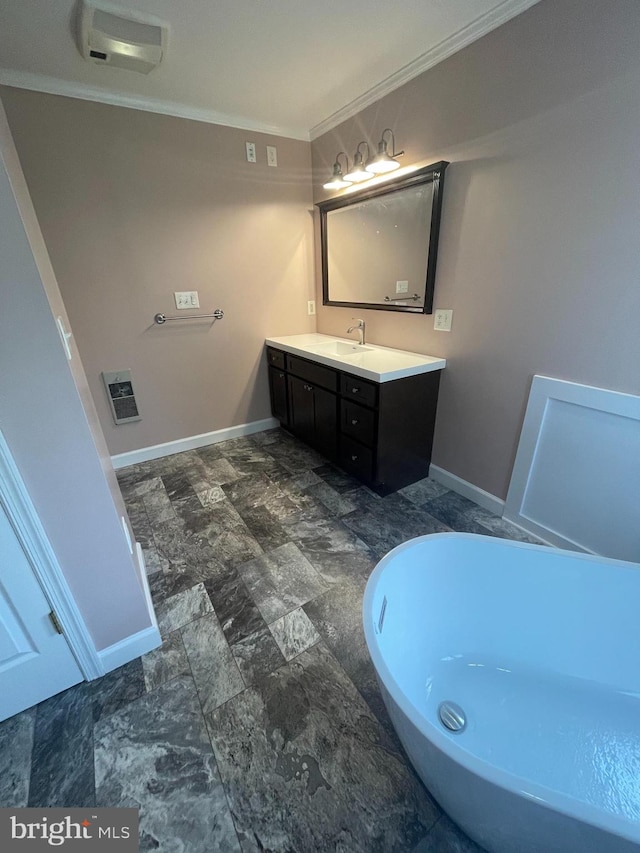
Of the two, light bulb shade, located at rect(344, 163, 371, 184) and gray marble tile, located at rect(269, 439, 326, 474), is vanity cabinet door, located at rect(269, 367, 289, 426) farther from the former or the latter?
light bulb shade, located at rect(344, 163, 371, 184)

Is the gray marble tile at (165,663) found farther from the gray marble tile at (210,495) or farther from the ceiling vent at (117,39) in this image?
the ceiling vent at (117,39)

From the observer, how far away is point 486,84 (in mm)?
1613

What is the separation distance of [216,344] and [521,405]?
225 centimetres

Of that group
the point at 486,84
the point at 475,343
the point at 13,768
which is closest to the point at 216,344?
the point at 475,343

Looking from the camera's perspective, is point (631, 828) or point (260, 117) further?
point (260, 117)

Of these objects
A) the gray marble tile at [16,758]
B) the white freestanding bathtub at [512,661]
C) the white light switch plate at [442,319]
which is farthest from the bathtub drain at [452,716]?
the white light switch plate at [442,319]

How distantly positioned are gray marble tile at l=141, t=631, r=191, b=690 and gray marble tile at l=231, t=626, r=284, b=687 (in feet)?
0.64

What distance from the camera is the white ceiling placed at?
147 cm

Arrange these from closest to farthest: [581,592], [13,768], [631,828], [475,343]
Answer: [631,828] → [13,768] → [581,592] → [475,343]

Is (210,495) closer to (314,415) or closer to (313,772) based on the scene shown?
(314,415)

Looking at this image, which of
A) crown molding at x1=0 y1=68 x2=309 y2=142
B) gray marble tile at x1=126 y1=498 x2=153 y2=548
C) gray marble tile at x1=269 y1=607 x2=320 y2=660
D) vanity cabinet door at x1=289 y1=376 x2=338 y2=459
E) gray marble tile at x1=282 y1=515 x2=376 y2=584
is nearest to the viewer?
gray marble tile at x1=269 y1=607 x2=320 y2=660

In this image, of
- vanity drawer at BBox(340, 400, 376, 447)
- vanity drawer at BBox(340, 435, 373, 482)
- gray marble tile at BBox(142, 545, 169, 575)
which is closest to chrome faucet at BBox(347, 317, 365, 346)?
vanity drawer at BBox(340, 400, 376, 447)

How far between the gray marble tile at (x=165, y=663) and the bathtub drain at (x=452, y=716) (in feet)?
2.99

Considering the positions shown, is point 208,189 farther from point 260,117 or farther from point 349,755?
point 349,755
